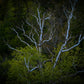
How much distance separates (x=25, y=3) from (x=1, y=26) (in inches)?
198

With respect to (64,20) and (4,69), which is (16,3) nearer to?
(64,20)

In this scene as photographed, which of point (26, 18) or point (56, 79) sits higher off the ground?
point (26, 18)

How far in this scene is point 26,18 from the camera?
45.1 ft

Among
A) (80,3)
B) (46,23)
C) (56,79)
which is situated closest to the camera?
(56,79)

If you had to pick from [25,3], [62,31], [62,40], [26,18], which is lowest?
[62,40]

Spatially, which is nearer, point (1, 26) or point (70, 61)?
point (70, 61)

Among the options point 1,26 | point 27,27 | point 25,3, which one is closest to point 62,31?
point 27,27

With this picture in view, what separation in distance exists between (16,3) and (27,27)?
3.82m

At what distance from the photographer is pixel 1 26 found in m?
14.9

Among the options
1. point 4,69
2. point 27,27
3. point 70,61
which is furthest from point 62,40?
point 4,69

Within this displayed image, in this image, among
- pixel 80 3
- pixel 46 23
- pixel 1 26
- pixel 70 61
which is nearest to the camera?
pixel 70 61

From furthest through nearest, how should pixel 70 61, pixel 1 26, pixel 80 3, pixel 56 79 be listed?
pixel 1 26 < pixel 80 3 < pixel 70 61 < pixel 56 79

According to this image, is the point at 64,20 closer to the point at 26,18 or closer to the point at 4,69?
the point at 26,18

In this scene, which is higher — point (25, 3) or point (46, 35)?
point (25, 3)
